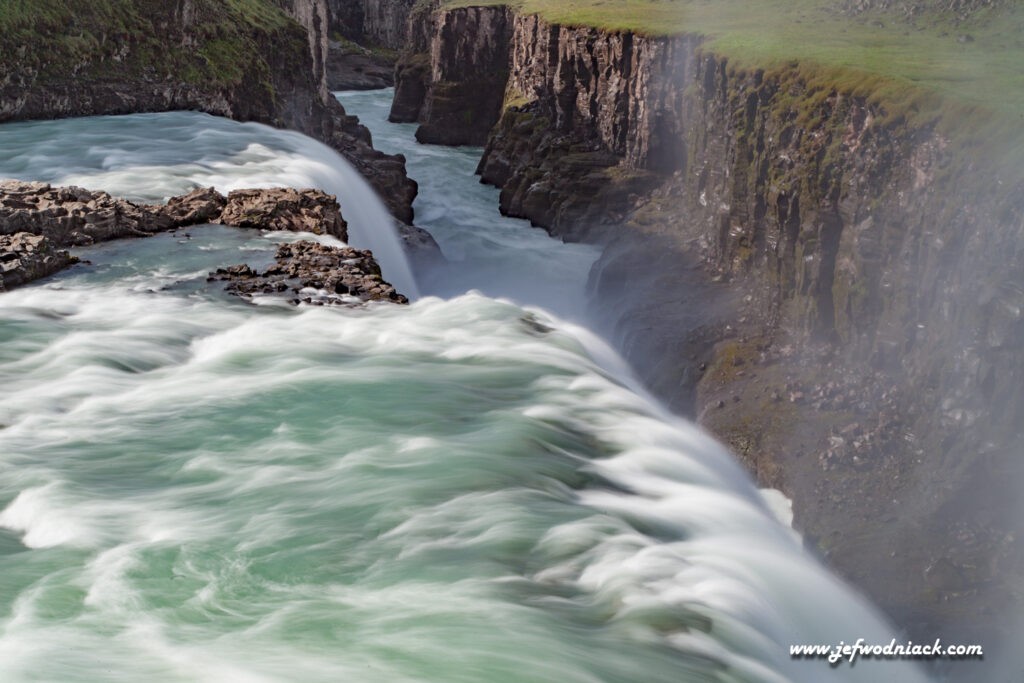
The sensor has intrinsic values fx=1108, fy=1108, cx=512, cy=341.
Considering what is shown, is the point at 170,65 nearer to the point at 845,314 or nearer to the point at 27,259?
the point at 27,259

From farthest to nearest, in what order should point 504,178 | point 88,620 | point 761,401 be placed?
point 504,178 < point 761,401 < point 88,620

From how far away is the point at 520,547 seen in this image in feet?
30.8

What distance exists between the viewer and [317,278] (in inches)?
661


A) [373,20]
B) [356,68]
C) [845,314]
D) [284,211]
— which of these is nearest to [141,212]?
[284,211]

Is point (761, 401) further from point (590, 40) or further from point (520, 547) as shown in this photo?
point (590, 40)

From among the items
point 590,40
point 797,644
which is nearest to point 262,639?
point 797,644

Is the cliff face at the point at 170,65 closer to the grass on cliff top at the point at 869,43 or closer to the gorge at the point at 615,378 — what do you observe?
the gorge at the point at 615,378

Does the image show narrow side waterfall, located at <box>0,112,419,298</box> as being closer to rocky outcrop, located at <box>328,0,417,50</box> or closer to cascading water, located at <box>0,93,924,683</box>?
cascading water, located at <box>0,93,924,683</box>

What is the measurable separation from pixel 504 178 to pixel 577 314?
17.4 m

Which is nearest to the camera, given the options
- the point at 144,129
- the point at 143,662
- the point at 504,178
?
the point at 143,662

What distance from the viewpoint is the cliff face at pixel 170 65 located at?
33.3 meters

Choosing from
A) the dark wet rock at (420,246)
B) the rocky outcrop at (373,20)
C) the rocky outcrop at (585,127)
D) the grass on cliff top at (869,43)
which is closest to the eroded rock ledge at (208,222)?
the grass on cliff top at (869,43)

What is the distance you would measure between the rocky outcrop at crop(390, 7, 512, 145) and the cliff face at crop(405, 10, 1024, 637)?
80.5 ft

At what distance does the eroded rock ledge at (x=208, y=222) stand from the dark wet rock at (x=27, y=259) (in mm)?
15
